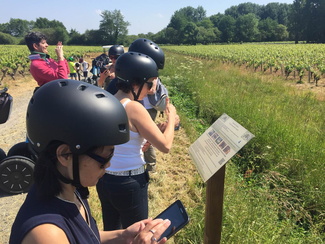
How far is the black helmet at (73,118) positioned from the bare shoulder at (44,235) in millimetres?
360

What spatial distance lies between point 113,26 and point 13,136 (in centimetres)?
10768

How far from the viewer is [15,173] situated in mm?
4035

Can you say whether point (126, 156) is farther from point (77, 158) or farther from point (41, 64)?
point (41, 64)

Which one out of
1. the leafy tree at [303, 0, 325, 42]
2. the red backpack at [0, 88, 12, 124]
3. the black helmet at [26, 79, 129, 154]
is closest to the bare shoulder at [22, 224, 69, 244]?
the black helmet at [26, 79, 129, 154]

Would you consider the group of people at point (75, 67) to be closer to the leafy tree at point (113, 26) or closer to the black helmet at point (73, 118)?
the black helmet at point (73, 118)

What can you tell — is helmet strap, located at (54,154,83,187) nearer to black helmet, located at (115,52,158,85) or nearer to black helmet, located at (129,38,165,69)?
black helmet, located at (115,52,158,85)

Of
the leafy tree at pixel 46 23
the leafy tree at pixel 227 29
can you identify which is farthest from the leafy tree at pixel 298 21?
the leafy tree at pixel 46 23

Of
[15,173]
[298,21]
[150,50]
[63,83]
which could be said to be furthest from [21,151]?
[298,21]

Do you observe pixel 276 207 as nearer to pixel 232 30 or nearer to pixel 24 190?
pixel 24 190

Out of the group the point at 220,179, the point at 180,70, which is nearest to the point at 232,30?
the point at 180,70

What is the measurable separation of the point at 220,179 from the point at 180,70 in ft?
45.1

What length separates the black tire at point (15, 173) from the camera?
397cm

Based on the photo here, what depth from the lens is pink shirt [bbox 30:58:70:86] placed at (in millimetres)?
3949

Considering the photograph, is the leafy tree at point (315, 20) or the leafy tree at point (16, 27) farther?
the leafy tree at point (16, 27)
